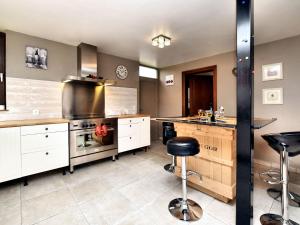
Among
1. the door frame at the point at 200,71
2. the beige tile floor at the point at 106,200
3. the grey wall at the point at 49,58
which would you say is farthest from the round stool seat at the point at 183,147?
the grey wall at the point at 49,58

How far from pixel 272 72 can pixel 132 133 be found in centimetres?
311

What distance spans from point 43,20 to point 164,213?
312cm

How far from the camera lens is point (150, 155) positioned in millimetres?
3678

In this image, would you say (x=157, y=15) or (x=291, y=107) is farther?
(x=291, y=107)

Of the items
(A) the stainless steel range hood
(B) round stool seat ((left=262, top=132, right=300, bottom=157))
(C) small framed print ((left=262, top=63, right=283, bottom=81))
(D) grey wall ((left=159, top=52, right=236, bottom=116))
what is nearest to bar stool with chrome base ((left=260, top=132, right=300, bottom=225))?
(B) round stool seat ((left=262, top=132, right=300, bottom=157))

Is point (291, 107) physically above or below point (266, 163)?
above

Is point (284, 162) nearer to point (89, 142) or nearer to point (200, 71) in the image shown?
point (89, 142)

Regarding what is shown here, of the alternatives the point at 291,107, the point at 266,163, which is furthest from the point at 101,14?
the point at 266,163

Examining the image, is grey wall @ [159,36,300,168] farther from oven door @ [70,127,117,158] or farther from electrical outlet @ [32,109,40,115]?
electrical outlet @ [32,109,40,115]

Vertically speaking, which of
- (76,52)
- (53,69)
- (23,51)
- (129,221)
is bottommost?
(129,221)

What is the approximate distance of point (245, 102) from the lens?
1.29 m

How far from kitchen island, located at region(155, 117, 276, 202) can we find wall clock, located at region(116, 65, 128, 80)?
260 centimetres

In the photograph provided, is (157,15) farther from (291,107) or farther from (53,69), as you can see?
(291,107)

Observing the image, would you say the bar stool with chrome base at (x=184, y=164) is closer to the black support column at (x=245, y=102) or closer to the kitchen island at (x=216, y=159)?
the kitchen island at (x=216, y=159)
